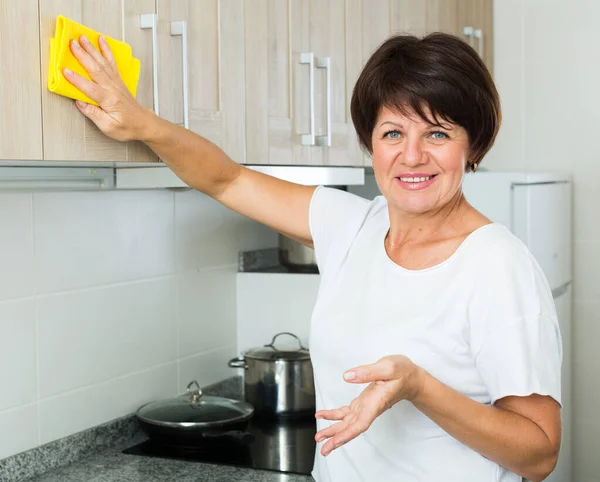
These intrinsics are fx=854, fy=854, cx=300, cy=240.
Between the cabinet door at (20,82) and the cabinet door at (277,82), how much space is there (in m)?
0.60

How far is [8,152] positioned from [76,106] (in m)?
0.14

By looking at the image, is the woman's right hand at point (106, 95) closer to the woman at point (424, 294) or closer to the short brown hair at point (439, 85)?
the woman at point (424, 294)

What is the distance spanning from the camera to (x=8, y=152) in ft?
3.64

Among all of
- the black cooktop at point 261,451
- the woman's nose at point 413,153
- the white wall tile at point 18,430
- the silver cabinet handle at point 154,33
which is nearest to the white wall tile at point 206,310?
the black cooktop at point 261,451

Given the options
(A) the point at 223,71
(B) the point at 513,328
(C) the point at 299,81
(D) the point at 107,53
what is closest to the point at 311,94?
(C) the point at 299,81

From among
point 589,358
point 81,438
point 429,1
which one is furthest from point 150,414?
point 589,358

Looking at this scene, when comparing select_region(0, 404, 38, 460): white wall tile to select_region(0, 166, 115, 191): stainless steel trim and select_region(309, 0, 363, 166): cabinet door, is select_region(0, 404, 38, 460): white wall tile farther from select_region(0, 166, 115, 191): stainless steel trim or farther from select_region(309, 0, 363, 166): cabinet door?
select_region(309, 0, 363, 166): cabinet door

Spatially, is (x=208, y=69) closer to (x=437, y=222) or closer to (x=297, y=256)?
(x=437, y=222)

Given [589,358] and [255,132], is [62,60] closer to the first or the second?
[255,132]

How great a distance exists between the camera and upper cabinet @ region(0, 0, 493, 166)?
1.14m

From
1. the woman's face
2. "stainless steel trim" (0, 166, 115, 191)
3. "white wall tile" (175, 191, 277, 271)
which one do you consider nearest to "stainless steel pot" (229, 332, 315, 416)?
"white wall tile" (175, 191, 277, 271)

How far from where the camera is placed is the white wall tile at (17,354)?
1.72 metres

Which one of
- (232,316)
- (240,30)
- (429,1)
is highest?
(429,1)

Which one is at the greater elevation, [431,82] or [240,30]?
[240,30]
